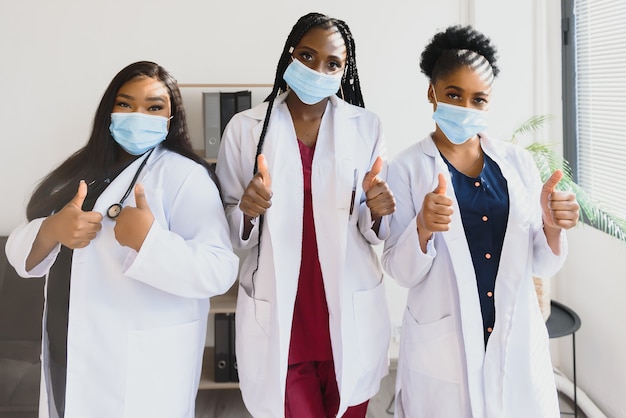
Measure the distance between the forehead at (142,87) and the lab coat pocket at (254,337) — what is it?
1.92 feet

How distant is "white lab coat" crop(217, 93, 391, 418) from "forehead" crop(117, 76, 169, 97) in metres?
0.23

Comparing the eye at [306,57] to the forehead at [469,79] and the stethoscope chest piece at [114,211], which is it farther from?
the stethoscope chest piece at [114,211]

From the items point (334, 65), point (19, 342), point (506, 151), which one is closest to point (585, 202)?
point (506, 151)

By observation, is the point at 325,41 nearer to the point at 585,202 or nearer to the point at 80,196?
the point at 80,196

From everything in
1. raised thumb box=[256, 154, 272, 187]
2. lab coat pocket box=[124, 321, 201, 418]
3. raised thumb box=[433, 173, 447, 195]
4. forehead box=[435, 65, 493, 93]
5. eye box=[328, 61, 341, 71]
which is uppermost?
eye box=[328, 61, 341, 71]

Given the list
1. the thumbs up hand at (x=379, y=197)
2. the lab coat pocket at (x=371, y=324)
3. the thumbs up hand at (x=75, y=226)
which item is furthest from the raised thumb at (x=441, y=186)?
the thumbs up hand at (x=75, y=226)

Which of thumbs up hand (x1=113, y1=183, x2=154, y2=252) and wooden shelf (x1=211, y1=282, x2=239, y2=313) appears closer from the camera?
thumbs up hand (x1=113, y1=183, x2=154, y2=252)

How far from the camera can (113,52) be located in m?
2.65

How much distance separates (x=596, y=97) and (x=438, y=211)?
5.30 ft

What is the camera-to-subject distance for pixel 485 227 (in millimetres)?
1318

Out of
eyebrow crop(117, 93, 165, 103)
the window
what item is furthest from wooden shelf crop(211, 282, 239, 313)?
the window

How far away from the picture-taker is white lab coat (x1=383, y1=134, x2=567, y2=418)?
1274 mm

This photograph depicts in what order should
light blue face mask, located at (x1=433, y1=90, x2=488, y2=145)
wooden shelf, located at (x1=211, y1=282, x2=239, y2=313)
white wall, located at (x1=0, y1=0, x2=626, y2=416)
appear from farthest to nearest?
white wall, located at (x1=0, y1=0, x2=626, y2=416), wooden shelf, located at (x1=211, y1=282, x2=239, y2=313), light blue face mask, located at (x1=433, y1=90, x2=488, y2=145)

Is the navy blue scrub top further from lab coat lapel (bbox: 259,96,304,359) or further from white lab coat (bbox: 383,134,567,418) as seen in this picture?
lab coat lapel (bbox: 259,96,304,359)
